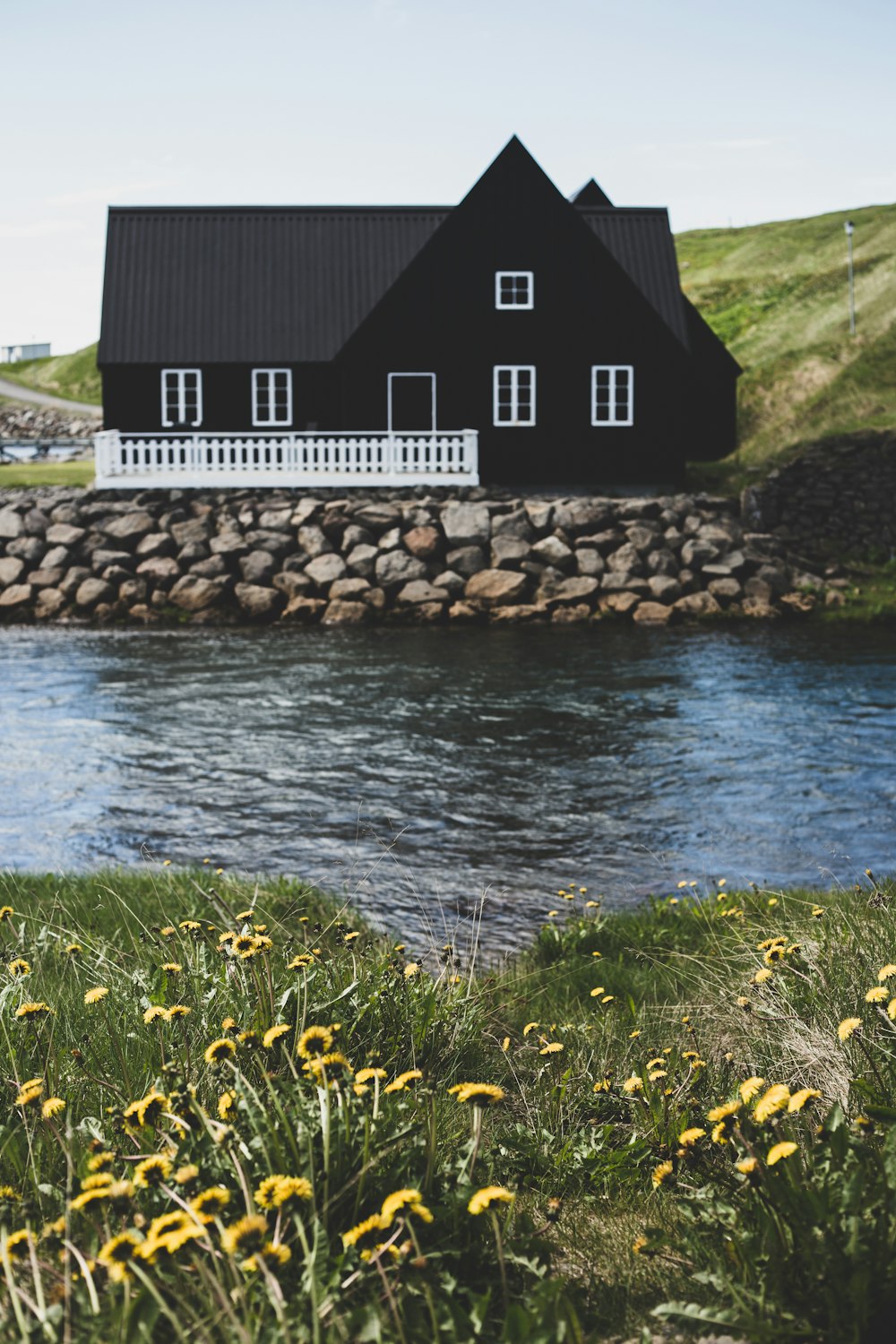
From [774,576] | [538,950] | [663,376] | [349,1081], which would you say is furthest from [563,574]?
[349,1081]

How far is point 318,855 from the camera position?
9.24 meters

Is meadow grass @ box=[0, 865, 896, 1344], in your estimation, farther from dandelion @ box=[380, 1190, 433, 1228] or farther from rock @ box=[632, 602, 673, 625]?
rock @ box=[632, 602, 673, 625]

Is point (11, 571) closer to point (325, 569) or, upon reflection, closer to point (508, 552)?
point (325, 569)

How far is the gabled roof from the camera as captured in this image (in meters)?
33.2

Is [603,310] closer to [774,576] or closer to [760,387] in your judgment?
[774,576]

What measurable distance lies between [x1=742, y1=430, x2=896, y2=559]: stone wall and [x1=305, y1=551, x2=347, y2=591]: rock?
10.8 metres

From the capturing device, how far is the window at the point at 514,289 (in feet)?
106

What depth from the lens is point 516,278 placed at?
106ft

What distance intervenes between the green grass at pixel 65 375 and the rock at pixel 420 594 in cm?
6226

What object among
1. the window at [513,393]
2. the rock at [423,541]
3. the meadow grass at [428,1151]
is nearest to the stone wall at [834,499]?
the window at [513,393]

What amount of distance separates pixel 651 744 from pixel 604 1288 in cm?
1054

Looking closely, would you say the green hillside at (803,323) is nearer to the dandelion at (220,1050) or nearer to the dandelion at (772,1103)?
the dandelion at (772,1103)

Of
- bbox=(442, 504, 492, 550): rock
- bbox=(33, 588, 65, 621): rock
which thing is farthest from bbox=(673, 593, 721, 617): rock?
bbox=(33, 588, 65, 621): rock

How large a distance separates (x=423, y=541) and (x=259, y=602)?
3.39m
